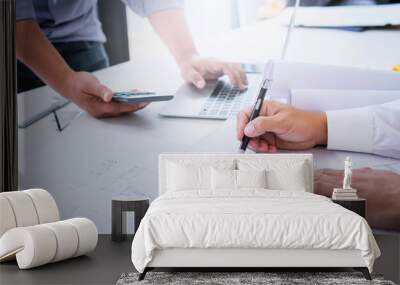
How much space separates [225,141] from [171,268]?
203cm

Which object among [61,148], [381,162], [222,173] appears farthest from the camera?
[61,148]

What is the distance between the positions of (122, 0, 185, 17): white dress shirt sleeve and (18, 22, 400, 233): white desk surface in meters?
0.22

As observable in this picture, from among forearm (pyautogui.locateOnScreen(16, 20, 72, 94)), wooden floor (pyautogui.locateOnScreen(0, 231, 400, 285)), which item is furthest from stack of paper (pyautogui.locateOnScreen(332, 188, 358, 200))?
forearm (pyautogui.locateOnScreen(16, 20, 72, 94))

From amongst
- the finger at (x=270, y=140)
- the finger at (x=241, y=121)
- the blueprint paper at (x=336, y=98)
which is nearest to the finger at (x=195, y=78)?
the finger at (x=241, y=121)

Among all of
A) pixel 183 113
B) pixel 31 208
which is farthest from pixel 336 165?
pixel 31 208

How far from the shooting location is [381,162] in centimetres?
698

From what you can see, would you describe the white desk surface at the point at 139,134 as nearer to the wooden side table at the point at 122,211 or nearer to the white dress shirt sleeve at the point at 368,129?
the white dress shirt sleeve at the point at 368,129

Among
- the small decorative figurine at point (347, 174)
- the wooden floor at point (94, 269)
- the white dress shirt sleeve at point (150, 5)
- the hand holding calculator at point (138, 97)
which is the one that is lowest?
the wooden floor at point (94, 269)

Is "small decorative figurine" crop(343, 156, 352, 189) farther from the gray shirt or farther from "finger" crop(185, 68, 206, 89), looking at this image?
the gray shirt

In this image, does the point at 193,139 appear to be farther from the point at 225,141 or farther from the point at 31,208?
the point at 31,208

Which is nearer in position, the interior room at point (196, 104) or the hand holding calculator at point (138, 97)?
the interior room at point (196, 104)

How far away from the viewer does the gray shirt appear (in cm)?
735

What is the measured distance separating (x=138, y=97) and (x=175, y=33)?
73 cm

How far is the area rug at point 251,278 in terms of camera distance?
4906 millimetres
